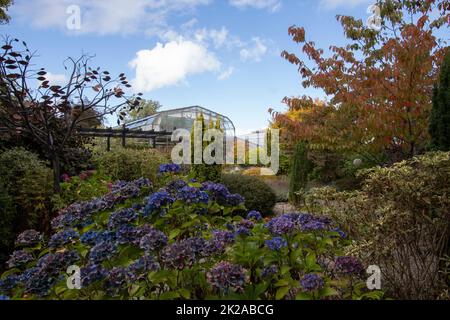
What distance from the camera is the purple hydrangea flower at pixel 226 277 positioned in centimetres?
173

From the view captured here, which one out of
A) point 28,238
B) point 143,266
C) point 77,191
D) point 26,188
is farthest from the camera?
point 77,191

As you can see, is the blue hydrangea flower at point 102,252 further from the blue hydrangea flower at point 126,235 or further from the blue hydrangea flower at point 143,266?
the blue hydrangea flower at point 143,266

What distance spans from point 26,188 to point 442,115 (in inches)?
205

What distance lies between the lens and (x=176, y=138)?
41.2 ft

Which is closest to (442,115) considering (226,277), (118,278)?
(226,277)

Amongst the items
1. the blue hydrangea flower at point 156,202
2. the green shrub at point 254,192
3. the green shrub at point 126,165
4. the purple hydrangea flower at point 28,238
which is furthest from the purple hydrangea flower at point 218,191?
the green shrub at point 126,165

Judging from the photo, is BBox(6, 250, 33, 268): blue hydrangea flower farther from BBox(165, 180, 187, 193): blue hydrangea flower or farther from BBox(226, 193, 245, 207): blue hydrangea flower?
BBox(226, 193, 245, 207): blue hydrangea flower

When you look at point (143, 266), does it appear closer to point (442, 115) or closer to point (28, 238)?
point (28, 238)

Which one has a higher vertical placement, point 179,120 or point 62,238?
point 179,120

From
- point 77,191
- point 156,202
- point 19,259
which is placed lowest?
point 19,259

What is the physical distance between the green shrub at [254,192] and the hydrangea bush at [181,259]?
197 inches

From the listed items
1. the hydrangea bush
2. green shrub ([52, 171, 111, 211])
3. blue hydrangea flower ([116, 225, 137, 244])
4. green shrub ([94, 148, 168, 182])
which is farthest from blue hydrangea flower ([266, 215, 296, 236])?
green shrub ([94, 148, 168, 182])

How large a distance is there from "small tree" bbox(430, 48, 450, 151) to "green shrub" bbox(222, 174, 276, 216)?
3.37 metres

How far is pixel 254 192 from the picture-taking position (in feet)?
24.8
